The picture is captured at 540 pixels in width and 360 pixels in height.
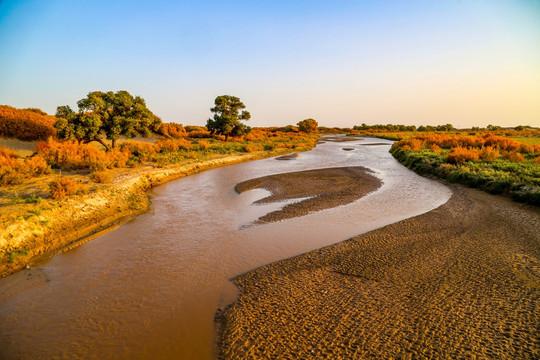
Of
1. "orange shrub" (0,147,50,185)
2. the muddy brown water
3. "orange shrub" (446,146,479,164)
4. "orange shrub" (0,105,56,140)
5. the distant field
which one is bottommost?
the muddy brown water

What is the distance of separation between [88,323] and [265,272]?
3.65m

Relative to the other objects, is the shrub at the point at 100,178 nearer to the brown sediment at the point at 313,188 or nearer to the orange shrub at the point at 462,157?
the brown sediment at the point at 313,188

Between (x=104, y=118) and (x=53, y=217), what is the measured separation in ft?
46.5

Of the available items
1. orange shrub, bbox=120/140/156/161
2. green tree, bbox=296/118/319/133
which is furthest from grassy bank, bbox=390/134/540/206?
green tree, bbox=296/118/319/133

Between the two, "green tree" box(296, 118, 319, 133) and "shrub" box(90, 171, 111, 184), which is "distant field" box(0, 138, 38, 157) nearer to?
"shrub" box(90, 171, 111, 184)

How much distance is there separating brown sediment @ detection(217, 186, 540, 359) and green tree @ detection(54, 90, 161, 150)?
19183 mm

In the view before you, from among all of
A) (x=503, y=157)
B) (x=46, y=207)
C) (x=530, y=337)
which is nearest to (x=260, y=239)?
(x=530, y=337)

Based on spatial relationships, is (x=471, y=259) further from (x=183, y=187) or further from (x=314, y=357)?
(x=183, y=187)

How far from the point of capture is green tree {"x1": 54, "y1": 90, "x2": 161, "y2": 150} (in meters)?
18.6

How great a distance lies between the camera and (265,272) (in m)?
6.27

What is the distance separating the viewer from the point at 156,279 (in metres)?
6.31

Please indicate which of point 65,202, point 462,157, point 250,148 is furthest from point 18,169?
point 462,157

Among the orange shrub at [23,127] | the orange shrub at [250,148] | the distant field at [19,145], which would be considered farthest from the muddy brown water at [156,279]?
the orange shrub at [250,148]

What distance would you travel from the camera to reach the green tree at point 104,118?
18562 mm
